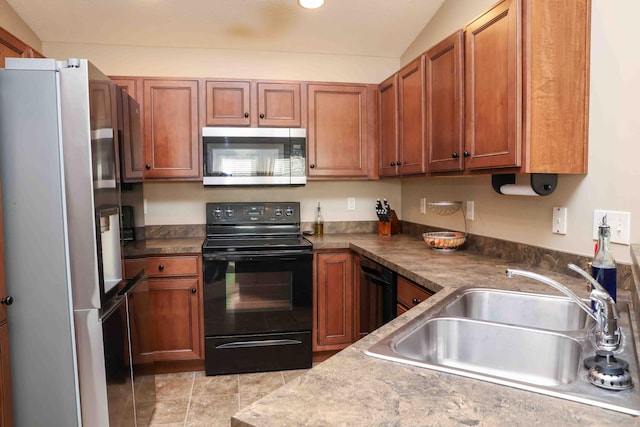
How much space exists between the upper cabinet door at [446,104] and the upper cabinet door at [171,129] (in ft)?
5.24

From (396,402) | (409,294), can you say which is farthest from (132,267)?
(396,402)

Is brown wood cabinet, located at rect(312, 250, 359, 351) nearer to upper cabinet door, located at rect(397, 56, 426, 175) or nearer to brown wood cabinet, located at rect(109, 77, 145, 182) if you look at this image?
upper cabinet door, located at rect(397, 56, 426, 175)

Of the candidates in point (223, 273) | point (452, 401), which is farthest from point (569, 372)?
point (223, 273)

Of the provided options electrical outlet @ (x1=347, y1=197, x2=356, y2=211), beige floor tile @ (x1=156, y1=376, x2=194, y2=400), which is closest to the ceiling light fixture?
electrical outlet @ (x1=347, y1=197, x2=356, y2=211)

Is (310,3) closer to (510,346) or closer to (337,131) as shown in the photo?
(337,131)

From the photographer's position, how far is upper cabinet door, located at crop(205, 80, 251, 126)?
9.75 feet

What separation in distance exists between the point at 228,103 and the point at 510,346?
2451mm

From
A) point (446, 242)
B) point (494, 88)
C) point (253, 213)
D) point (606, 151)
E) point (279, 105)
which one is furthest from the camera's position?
point (253, 213)

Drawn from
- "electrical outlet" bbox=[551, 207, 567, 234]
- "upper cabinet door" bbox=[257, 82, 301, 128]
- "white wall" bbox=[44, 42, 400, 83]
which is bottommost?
"electrical outlet" bbox=[551, 207, 567, 234]

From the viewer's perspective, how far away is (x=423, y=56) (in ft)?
→ 7.93

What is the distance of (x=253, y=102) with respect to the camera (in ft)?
9.89

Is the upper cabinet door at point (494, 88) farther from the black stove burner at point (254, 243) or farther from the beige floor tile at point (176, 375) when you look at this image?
the beige floor tile at point (176, 375)

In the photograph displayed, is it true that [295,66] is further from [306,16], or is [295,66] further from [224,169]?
[224,169]

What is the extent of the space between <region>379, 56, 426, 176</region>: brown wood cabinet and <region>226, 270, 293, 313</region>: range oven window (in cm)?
106
